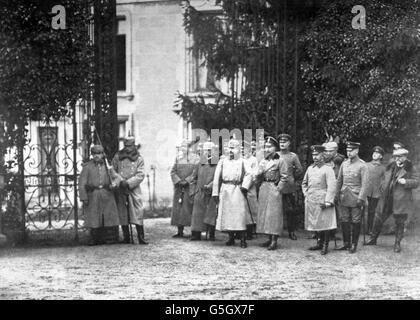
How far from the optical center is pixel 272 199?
411 inches

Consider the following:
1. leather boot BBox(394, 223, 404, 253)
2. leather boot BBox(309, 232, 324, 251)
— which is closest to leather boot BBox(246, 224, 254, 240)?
leather boot BBox(309, 232, 324, 251)

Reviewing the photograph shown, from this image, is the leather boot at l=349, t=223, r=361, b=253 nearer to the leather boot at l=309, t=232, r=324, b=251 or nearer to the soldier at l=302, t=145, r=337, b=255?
the soldier at l=302, t=145, r=337, b=255

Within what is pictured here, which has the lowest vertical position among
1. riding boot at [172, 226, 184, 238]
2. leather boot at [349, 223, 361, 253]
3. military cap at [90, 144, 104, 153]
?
riding boot at [172, 226, 184, 238]

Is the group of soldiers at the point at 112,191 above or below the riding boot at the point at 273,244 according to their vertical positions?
above

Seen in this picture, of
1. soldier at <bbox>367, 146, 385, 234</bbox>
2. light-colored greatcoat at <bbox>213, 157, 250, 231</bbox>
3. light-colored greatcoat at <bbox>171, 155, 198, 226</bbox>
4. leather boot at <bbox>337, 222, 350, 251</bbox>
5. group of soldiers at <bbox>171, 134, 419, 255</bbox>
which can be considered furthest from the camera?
light-colored greatcoat at <bbox>171, 155, 198, 226</bbox>

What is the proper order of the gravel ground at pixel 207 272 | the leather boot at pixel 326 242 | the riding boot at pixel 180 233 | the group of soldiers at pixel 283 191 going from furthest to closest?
1. the riding boot at pixel 180 233
2. the group of soldiers at pixel 283 191
3. the leather boot at pixel 326 242
4. the gravel ground at pixel 207 272

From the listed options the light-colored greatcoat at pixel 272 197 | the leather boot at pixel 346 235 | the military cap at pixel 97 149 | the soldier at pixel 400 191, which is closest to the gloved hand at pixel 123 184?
the military cap at pixel 97 149

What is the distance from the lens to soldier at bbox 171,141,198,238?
12.0m

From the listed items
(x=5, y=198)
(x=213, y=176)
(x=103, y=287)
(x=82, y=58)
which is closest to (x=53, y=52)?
(x=82, y=58)

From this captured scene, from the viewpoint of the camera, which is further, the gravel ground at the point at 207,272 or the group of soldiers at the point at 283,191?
the group of soldiers at the point at 283,191

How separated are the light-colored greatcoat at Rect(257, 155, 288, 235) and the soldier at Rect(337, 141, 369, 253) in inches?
36.4

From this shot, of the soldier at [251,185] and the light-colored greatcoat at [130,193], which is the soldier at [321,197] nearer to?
the soldier at [251,185]

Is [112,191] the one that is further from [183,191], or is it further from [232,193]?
[232,193]

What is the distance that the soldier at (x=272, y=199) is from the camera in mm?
10367
